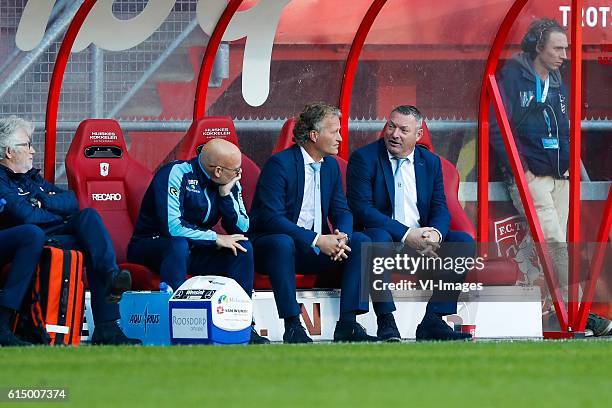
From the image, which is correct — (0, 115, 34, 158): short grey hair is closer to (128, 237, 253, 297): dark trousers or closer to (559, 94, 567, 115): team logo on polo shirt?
(128, 237, 253, 297): dark trousers

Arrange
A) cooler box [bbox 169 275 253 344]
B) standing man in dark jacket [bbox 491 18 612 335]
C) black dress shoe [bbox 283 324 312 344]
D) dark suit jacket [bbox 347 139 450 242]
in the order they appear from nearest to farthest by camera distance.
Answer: cooler box [bbox 169 275 253 344]
black dress shoe [bbox 283 324 312 344]
dark suit jacket [bbox 347 139 450 242]
standing man in dark jacket [bbox 491 18 612 335]

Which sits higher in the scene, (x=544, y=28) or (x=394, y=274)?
(x=544, y=28)

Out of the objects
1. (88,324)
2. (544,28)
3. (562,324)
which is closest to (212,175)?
(88,324)

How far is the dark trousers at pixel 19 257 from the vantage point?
854 cm

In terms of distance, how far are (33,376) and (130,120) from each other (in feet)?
14.7

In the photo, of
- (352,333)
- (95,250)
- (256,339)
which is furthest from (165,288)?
(352,333)

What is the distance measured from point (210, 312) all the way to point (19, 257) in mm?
1104

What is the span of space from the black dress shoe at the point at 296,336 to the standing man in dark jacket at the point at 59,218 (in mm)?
874

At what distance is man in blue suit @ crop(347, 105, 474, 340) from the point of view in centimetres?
985

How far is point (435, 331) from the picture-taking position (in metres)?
9.50

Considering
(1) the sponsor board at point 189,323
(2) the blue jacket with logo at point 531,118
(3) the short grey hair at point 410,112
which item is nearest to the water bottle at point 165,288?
(1) the sponsor board at point 189,323

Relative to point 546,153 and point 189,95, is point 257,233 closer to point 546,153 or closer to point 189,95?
point 189,95

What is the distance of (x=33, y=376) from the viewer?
6.55m

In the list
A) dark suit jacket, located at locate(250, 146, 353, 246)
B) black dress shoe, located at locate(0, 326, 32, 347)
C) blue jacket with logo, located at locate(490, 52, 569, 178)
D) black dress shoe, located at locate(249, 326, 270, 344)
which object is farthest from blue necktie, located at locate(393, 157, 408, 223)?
black dress shoe, located at locate(0, 326, 32, 347)
